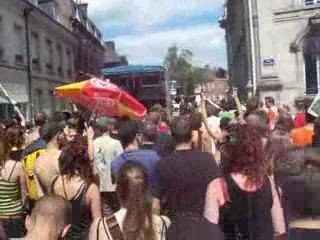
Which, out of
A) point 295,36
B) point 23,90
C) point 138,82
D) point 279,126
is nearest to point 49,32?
point 23,90

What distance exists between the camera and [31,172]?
6934mm

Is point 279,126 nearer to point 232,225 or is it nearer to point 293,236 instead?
point 232,225

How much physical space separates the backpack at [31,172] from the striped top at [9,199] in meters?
0.14

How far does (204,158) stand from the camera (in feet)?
17.5

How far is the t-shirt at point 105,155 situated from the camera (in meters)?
7.84

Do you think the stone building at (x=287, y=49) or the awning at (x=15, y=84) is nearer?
the awning at (x=15, y=84)

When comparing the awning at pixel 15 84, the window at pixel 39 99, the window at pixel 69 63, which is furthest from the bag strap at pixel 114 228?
the window at pixel 69 63

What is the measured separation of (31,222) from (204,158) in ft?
6.08

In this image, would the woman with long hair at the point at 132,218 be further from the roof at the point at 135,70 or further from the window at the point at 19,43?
the window at the point at 19,43

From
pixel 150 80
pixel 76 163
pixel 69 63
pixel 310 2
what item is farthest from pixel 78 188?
pixel 69 63

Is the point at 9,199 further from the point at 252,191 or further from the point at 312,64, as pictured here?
the point at 312,64

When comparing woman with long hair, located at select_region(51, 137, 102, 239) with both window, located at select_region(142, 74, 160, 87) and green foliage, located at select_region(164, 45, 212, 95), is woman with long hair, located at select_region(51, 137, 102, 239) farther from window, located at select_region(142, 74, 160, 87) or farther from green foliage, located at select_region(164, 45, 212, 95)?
green foliage, located at select_region(164, 45, 212, 95)

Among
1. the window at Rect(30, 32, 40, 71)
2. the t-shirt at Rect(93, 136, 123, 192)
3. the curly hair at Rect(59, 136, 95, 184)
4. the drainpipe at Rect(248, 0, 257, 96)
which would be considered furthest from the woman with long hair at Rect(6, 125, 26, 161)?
the window at Rect(30, 32, 40, 71)

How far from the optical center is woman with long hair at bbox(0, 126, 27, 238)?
22.5 ft
